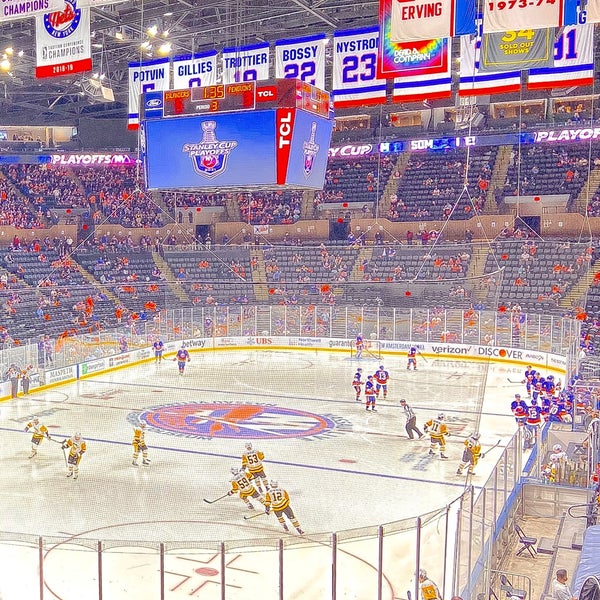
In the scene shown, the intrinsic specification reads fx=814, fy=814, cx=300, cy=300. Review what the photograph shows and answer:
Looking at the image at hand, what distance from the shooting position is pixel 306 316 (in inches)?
1202

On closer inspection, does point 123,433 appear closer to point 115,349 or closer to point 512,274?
point 115,349

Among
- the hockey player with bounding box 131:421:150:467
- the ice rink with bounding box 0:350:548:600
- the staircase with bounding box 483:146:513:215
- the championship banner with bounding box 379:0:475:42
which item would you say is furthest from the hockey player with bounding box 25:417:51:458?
the staircase with bounding box 483:146:513:215

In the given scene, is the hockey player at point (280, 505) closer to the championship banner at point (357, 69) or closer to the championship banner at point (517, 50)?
the championship banner at point (517, 50)

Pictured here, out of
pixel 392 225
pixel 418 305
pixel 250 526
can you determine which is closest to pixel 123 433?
pixel 250 526

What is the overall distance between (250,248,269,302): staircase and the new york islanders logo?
63.3 feet

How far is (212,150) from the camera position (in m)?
16.0

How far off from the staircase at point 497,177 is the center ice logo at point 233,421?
19.0m

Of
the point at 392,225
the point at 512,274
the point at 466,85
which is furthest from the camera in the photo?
the point at 392,225

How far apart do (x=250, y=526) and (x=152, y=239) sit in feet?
91.8

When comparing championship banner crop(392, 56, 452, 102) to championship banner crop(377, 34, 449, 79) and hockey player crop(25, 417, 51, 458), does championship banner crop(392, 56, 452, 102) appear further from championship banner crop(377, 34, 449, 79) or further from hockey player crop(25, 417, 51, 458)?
hockey player crop(25, 417, 51, 458)

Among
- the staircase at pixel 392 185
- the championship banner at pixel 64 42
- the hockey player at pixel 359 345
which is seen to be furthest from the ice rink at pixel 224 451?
the staircase at pixel 392 185

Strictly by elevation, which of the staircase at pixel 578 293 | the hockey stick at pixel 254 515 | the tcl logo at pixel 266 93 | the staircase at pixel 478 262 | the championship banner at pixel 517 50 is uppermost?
the championship banner at pixel 517 50

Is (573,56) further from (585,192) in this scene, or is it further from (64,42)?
(585,192)

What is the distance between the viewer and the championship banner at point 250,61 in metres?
18.7
